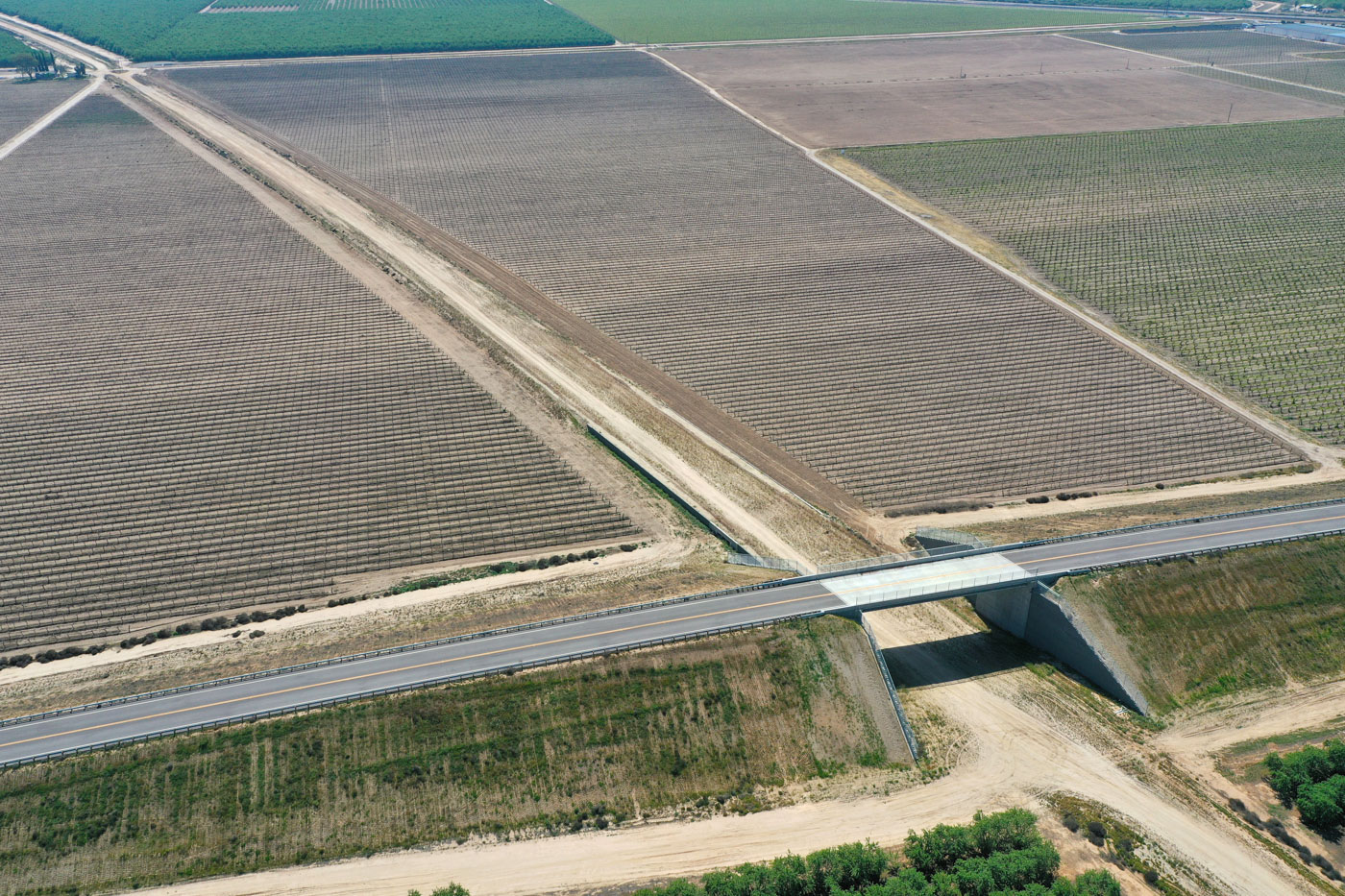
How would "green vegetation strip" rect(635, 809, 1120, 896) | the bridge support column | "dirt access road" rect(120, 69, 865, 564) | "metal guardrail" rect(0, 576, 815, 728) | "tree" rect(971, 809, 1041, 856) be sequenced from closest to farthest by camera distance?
"green vegetation strip" rect(635, 809, 1120, 896) → "tree" rect(971, 809, 1041, 856) → "metal guardrail" rect(0, 576, 815, 728) → the bridge support column → "dirt access road" rect(120, 69, 865, 564)

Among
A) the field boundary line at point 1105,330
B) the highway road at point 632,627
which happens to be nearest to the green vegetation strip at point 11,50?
the field boundary line at point 1105,330

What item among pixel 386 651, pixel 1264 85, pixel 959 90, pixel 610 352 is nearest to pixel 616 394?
pixel 610 352

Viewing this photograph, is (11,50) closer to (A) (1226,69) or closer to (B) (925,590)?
(B) (925,590)

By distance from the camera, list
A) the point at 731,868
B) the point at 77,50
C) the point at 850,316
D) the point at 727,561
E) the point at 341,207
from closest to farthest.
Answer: the point at 731,868 → the point at 727,561 → the point at 850,316 → the point at 341,207 → the point at 77,50

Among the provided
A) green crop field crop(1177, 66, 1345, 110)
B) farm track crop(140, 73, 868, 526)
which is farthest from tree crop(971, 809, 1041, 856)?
green crop field crop(1177, 66, 1345, 110)

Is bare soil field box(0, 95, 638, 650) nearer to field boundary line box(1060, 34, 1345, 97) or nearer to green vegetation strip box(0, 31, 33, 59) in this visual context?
green vegetation strip box(0, 31, 33, 59)

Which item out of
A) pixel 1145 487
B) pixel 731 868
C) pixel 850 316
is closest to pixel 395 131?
pixel 850 316

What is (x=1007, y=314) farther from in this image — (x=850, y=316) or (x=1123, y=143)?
(x=1123, y=143)

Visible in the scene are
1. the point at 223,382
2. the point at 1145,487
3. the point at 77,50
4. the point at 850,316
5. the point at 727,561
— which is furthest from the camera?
the point at 77,50
